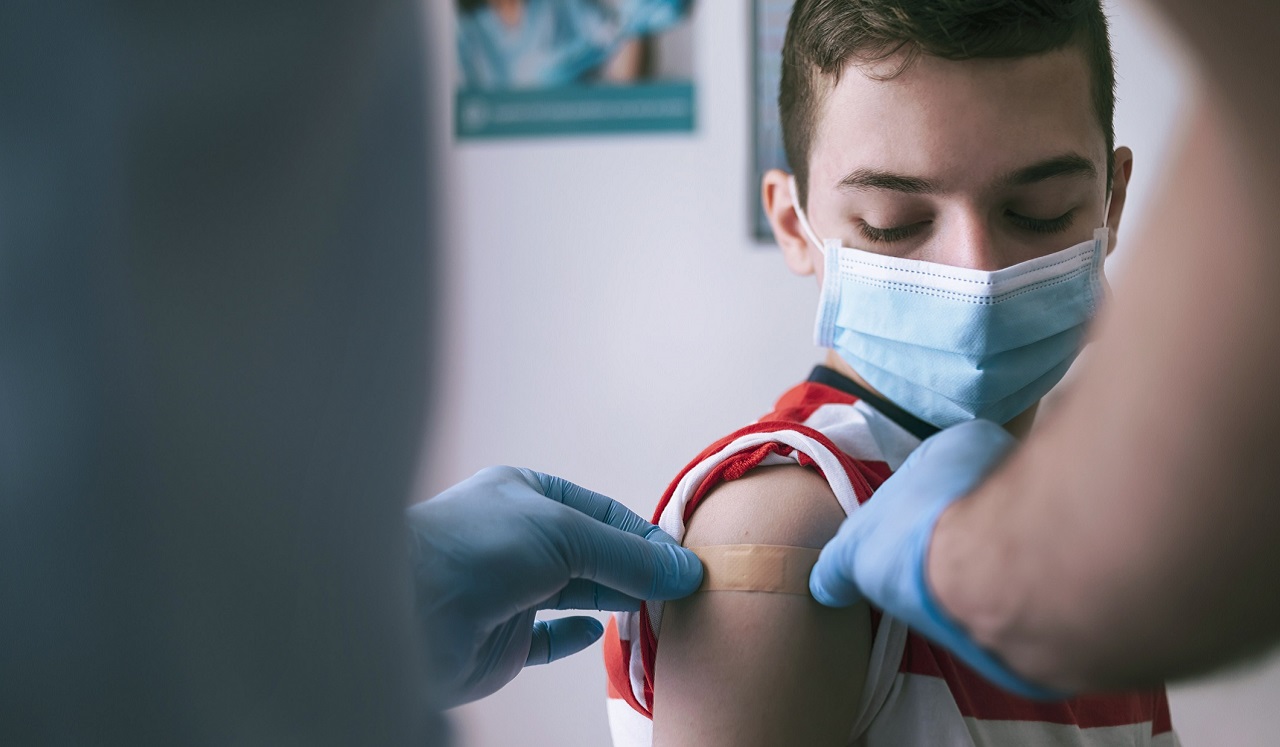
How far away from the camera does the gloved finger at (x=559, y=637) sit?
1.05 m

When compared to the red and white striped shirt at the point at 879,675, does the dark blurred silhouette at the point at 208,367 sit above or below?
above

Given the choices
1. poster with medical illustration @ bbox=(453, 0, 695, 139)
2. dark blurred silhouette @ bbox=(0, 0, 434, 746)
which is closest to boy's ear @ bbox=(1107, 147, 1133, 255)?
dark blurred silhouette @ bbox=(0, 0, 434, 746)

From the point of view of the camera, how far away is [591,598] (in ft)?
3.06

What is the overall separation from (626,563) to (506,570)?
0.11 meters

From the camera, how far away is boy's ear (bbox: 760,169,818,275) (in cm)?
124

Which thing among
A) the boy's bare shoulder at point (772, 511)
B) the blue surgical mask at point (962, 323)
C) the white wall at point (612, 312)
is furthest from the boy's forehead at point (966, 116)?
the white wall at point (612, 312)

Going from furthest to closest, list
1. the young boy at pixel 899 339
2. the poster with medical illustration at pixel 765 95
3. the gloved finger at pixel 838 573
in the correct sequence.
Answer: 1. the poster with medical illustration at pixel 765 95
2. the young boy at pixel 899 339
3. the gloved finger at pixel 838 573

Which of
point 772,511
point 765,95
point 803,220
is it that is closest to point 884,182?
point 803,220

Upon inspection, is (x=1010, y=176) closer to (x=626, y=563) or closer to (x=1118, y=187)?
(x=1118, y=187)

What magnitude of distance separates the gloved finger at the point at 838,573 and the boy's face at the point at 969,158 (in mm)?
363

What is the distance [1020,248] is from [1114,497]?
23.8 inches

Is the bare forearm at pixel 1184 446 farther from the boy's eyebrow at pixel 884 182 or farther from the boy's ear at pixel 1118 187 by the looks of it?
the boy's ear at pixel 1118 187

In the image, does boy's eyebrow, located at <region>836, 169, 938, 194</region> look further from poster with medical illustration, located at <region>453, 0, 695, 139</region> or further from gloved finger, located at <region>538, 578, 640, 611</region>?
poster with medical illustration, located at <region>453, 0, 695, 139</region>

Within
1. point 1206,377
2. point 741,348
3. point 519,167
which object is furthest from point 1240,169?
point 519,167
